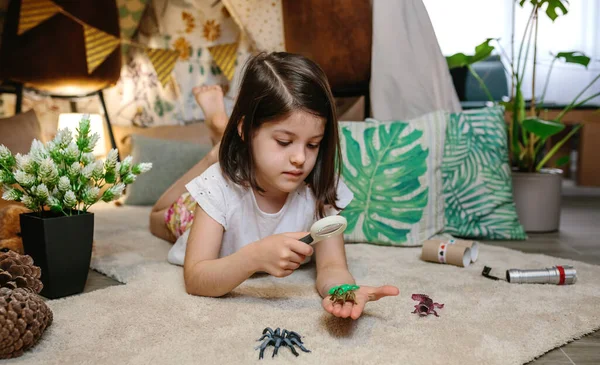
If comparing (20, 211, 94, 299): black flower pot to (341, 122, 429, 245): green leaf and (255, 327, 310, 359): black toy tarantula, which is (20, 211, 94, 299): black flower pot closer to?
(255, 327, 310, 359): black toy tarantula

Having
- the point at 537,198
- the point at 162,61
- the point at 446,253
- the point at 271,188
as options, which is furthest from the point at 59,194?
the point at 162,61

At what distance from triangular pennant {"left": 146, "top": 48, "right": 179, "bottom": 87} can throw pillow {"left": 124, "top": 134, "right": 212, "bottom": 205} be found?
0.44m

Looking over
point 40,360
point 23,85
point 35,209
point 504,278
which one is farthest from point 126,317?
point 23,85

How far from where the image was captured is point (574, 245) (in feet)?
5.35

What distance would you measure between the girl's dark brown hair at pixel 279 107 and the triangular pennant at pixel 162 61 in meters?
1.56

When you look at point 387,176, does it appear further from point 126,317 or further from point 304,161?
point 126,317

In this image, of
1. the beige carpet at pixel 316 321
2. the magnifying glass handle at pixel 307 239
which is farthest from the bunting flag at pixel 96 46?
the magnifying glass handle at pixel 307 239

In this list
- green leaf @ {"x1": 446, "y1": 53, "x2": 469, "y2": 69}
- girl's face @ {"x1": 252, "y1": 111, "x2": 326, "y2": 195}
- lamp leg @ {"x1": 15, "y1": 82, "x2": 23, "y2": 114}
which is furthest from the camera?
lamp leg @ {"x1": 15, "y1": 82, "x2": 23, "y2": 114}

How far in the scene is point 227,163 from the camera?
1110 millimetres

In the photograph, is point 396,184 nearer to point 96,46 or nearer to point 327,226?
point 327,226

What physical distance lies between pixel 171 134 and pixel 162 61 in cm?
38

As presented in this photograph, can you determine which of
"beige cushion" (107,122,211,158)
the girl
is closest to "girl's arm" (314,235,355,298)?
the girl

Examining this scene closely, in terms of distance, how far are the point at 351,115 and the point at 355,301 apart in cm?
122

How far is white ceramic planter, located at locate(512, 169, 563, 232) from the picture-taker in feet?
5.94
